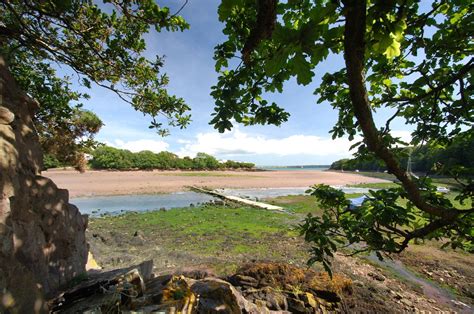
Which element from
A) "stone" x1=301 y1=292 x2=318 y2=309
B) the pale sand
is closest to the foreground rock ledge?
"stone" x1=301 y1=292 x2=318 y2=309

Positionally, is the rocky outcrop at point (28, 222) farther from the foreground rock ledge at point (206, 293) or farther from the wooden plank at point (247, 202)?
the wooden plank at point (247, 202)

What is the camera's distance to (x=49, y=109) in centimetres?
592

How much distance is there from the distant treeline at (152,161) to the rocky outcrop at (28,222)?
50888 millimetres

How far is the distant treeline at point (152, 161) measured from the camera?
57.7m

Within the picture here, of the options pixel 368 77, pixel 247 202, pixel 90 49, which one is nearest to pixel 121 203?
pixel 247 202

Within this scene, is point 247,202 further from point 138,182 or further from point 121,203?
point 138,182

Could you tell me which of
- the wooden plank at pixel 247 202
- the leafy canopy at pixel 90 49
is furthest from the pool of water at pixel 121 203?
the leafy canopy at pixel 90 49

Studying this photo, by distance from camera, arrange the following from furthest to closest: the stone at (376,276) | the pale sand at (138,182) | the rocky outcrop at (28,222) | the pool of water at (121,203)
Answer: the pale sand at (138,182), the pool of water at (121,203), the stone at (376,276), the rocky outcrop at (28,222)

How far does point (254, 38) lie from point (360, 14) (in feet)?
2.85

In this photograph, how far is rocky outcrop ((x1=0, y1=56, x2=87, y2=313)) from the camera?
2.36 metres

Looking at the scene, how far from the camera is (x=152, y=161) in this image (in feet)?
212

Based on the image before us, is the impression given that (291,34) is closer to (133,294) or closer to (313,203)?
(133,294)

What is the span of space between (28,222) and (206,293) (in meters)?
2.60

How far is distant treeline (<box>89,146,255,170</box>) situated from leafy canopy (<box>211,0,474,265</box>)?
5394cm
